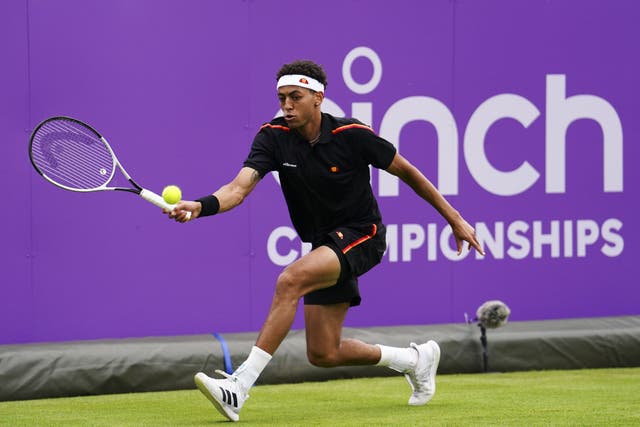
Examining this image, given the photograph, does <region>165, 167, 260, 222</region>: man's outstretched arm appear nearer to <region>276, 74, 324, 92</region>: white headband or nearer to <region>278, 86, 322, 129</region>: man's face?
<region>278, 86, 322, 129</region>: man's face

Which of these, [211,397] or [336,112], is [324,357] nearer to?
[211,397]

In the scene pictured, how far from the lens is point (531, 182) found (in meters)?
9.09

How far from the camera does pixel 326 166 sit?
248 inches

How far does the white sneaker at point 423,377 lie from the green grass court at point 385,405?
7 centimetres

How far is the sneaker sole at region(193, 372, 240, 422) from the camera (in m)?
5.61

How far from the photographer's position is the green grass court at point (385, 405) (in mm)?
6051

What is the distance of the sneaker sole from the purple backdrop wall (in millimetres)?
2290

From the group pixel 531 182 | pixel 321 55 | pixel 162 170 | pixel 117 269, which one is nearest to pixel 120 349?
pixel 117 269

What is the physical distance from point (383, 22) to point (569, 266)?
2.22 m

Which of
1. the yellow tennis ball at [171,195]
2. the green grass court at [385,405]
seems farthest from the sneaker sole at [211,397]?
the yellow tennis ball at [171,195]

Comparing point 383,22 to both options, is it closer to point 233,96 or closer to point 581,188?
point 233,96

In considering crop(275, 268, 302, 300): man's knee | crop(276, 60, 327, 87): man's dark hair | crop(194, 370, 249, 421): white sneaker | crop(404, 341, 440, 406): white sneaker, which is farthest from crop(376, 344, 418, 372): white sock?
crop(276, 60, 327, 87): man's dark hair

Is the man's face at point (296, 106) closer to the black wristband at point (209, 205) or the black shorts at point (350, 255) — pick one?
the black shorts at point (350, 255)

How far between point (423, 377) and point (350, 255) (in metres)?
0.92
